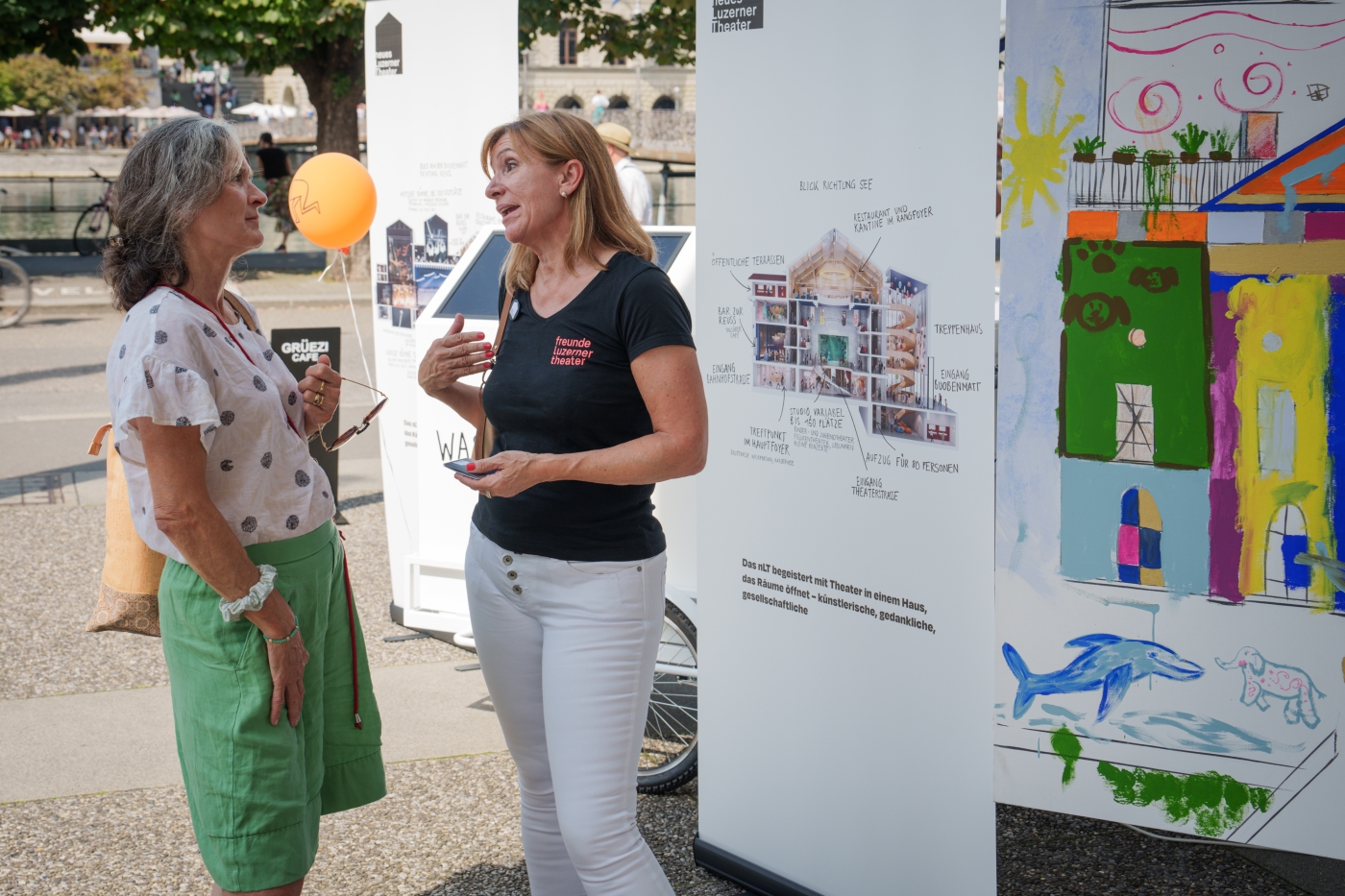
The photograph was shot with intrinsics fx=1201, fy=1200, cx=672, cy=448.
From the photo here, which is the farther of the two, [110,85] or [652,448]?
[110,85]

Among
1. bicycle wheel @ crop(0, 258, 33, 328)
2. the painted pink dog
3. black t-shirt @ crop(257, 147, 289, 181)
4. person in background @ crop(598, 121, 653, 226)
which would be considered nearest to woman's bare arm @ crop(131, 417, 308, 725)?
the painted pink dog

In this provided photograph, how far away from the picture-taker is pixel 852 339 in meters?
2.55

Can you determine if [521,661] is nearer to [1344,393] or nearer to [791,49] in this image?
[791,49]

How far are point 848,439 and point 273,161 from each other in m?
21.2

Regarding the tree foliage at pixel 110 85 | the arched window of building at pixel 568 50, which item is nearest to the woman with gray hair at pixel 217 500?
→ the tree foliage at pixel 110 85

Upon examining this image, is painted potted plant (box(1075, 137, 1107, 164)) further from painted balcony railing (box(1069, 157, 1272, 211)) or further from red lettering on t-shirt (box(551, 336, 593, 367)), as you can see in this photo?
red lettering on t-shirt (box(551, 336, 593, 367))

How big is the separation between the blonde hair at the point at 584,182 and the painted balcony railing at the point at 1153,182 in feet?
2.75

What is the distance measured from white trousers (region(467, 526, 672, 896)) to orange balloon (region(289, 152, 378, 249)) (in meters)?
2.87

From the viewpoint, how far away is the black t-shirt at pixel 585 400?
87.2 inches

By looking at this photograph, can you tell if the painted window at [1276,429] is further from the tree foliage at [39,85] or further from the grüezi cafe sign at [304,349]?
the tree foliage at [39,85]

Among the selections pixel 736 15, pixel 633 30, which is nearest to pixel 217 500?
pixel 736 15

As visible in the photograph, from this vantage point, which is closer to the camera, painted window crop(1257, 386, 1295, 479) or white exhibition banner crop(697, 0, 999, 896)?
painted window crop(1257, 386, 1295, 479)

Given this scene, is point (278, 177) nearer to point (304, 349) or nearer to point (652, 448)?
point (304, 349)

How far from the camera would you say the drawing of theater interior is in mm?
2424
